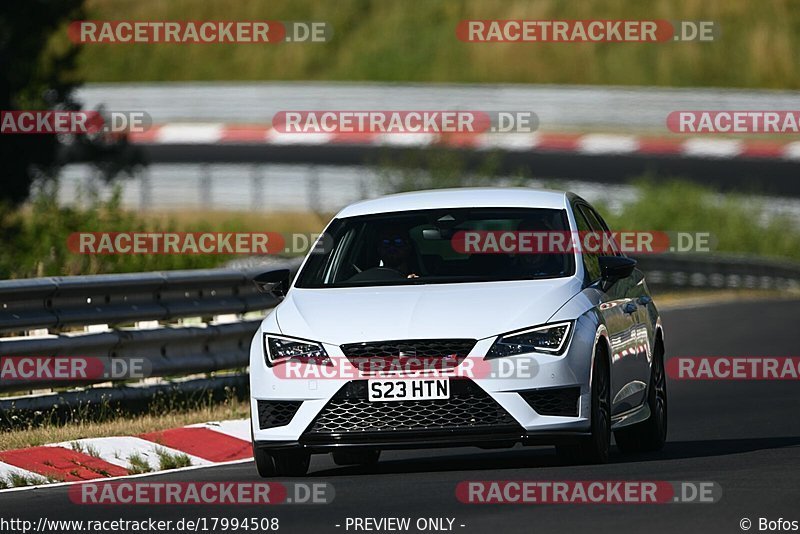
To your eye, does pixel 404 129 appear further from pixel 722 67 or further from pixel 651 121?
pixel 722 67

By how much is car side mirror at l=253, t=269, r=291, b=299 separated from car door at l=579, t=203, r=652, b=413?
1.87m

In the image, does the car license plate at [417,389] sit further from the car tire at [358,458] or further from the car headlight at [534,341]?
the car tire at [358,458]

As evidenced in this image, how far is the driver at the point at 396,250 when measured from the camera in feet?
35.1

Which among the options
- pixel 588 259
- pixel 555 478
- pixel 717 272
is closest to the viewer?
pixel 555 478

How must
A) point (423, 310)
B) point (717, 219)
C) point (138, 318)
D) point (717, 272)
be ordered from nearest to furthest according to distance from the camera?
point (423, 310), point (138, 318), point (717, 272), point (717, 219)

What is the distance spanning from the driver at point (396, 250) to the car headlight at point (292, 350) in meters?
0.95

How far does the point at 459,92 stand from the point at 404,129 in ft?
6.63

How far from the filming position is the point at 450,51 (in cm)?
5547

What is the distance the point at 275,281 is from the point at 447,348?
158 cm

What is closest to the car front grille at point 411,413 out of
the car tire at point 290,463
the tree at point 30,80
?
the car tire at point 290,463

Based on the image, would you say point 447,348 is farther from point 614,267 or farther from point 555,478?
point 614,267

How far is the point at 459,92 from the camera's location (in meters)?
43.2

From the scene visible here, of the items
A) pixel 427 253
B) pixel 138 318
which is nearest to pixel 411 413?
pixel 427 253

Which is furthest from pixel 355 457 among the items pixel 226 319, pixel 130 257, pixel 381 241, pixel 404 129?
pixel 404 129
